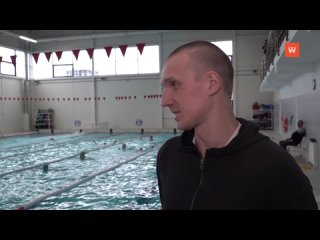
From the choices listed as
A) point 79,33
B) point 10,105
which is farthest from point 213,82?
point 10,105

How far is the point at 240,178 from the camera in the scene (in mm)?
1189

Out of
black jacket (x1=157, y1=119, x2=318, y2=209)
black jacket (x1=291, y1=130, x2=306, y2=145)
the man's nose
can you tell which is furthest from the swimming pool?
the man's nose

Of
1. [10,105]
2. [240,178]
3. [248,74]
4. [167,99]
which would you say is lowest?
[240,178]

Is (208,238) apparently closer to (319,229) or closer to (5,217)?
(319,229)

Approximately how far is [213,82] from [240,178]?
387 mm

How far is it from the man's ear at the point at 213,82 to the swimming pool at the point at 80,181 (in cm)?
383

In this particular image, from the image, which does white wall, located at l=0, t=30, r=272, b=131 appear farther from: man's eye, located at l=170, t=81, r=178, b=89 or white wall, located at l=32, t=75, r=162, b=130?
man's eye, located at l=170, t=81, r=178, b=89

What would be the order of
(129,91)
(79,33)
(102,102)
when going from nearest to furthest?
(79,33) → (129,91) → (102,102)

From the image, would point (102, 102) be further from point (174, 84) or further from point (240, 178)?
point (240, 178)

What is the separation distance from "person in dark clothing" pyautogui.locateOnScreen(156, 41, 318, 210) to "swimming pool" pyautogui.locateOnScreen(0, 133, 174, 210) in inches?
144
